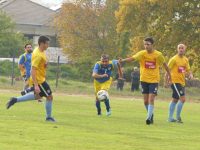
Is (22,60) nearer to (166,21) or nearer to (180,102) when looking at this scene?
(180,102)

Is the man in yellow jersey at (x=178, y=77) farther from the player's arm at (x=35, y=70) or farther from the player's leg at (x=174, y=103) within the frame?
the player's arm at (x=35, y=70)

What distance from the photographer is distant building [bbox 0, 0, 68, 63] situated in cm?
10100

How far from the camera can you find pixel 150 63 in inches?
717

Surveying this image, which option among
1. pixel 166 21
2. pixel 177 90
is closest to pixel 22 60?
pixel 177 90

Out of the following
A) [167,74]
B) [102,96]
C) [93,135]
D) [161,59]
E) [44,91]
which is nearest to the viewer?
[93,135]

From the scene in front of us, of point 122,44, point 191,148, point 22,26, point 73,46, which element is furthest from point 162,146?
point 22,26

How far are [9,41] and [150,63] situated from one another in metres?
58.5

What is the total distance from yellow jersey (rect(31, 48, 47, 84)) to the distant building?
78598 mm

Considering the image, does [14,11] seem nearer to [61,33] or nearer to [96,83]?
[61,33]

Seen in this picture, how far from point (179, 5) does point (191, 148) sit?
36712 millimetres

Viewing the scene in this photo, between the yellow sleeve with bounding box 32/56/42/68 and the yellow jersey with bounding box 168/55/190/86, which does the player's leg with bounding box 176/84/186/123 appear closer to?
the yellow jersey with bounding box 168/55/190/86

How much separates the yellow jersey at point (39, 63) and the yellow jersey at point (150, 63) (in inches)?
100

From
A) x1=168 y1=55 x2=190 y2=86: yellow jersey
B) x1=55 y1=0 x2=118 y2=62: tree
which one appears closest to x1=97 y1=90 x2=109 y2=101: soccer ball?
x1=168 y1=55 x2=190 y2=86: yellow jersey

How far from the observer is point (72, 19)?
81.7 meters
